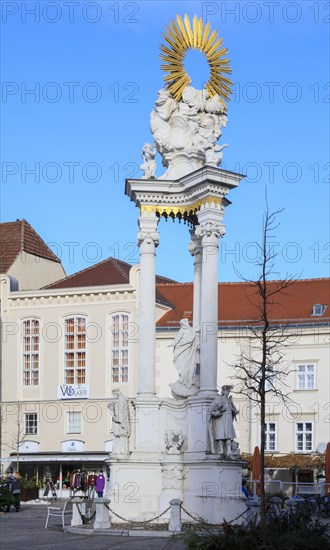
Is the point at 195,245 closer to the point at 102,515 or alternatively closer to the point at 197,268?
the point at 197,268

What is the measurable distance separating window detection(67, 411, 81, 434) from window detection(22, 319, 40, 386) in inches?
96.8

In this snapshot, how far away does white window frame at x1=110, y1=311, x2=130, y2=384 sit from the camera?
53.8 metres

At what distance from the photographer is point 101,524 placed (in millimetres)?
21984

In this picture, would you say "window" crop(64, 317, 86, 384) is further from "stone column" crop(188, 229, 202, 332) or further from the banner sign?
"stone column" crop(188, 229, 202, 332)

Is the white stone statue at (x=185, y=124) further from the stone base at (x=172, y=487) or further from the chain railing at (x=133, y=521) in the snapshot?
the chain railing at (x=133, y=521)

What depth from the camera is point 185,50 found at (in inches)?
996

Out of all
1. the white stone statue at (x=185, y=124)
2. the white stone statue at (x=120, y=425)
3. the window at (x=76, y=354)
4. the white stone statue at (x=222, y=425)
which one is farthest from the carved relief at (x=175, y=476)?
the window at (x=76, y=354)

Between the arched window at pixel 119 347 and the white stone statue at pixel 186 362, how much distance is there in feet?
97.6

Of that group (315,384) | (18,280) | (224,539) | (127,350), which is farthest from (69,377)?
(224,539)

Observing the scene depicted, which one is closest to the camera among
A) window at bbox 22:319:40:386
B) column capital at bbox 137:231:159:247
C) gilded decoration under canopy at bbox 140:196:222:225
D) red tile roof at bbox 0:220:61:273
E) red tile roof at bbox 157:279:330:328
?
column capital at bbox 137:231:159:247

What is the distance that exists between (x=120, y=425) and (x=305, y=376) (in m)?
27.5

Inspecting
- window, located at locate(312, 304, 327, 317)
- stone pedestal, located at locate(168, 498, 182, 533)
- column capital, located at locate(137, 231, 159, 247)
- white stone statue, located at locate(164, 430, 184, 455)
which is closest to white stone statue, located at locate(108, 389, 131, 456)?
white stone statue, located at locate(164, 430, 184, 455)

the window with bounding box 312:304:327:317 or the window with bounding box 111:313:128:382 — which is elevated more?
the window with bounding box 312:304:327:317

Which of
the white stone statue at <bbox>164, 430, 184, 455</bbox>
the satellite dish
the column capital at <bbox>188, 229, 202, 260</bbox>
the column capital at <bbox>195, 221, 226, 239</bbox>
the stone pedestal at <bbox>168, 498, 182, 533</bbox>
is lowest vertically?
the satellite dish
